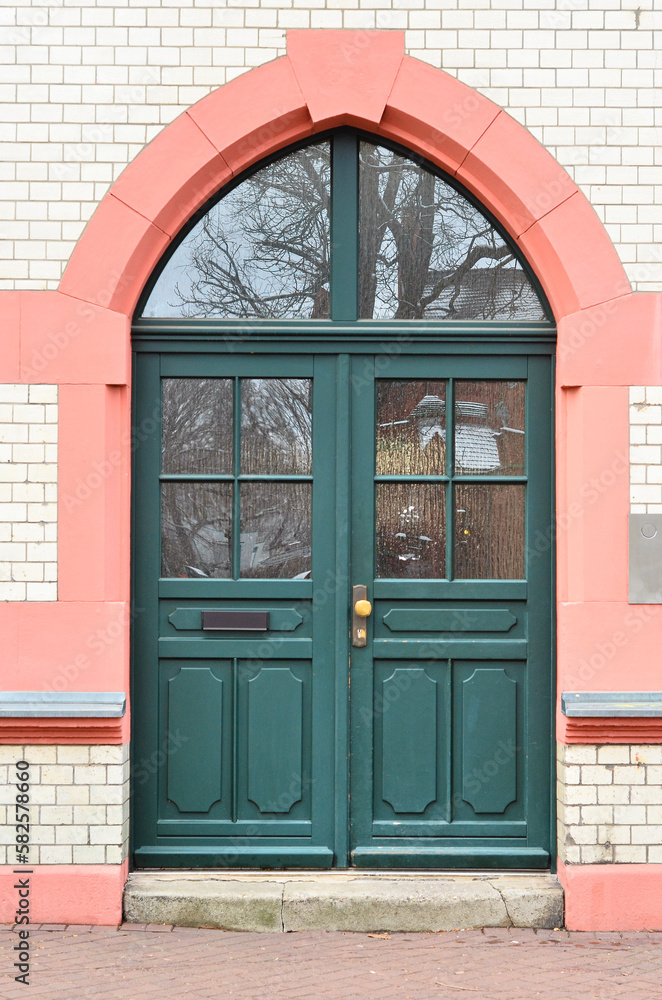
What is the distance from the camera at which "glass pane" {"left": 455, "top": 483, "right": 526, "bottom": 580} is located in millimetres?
4898

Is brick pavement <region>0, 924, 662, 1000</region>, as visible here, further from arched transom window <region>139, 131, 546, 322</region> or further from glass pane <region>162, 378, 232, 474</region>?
arched transom window <region>139, 131, 546, 322</region>

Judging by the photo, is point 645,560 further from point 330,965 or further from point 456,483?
point 330,965

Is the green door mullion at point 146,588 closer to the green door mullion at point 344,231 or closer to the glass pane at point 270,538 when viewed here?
the glass pane at point 270,538

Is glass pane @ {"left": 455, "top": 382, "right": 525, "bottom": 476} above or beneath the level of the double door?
above

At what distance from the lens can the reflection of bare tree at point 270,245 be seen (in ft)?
16.1

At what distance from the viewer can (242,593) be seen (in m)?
4.84

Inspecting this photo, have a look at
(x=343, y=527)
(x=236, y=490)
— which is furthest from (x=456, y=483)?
(x=236, y=490)

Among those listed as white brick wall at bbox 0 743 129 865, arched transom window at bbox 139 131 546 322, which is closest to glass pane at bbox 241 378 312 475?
arched transom window at bbox 139 131 546 322

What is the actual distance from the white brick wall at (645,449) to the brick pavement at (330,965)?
202cm

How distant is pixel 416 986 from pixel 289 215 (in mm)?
3577

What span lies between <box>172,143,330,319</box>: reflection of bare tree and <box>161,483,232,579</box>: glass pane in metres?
0.90

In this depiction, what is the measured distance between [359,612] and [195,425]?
48.9 inches

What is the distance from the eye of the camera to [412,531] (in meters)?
4.91

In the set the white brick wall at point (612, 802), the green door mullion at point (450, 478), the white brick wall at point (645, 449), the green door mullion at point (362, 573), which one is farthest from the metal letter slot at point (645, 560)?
the green door mullion at point (362, 573)
